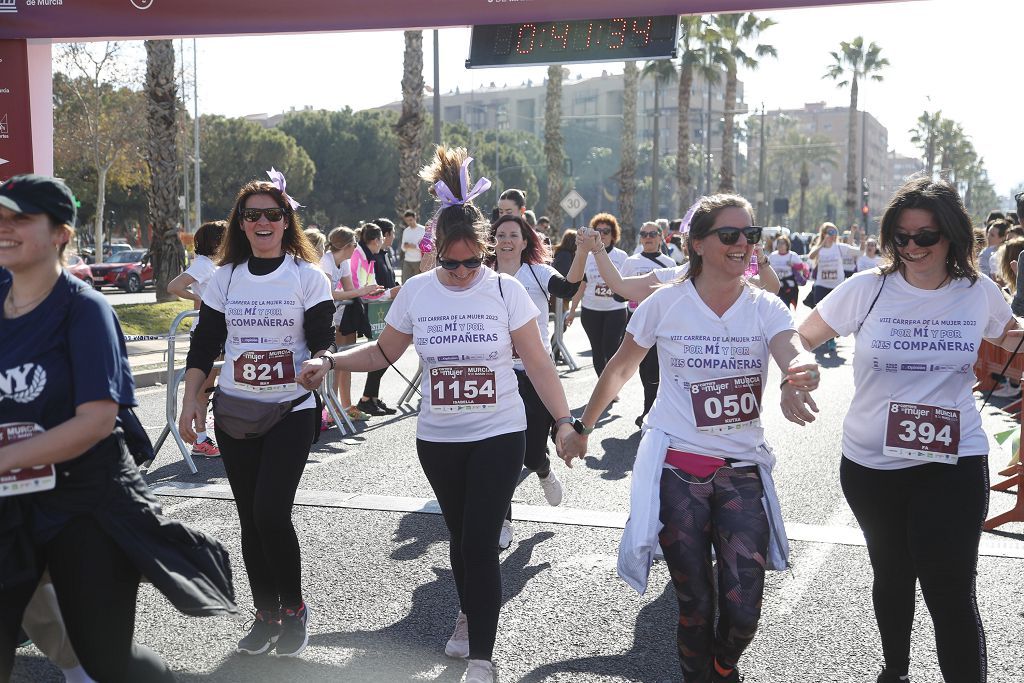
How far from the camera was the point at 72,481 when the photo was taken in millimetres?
2938

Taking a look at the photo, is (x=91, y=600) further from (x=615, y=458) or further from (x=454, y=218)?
(x=615, y=458)

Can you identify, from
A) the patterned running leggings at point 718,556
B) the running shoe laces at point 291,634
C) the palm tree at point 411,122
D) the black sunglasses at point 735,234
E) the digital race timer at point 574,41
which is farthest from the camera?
the palm tree at point 411,122

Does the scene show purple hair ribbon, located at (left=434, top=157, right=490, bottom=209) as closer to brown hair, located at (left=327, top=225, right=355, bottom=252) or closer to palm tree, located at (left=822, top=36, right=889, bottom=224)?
brown hair, located at (left=327, top=225, right=355, bottom=252)

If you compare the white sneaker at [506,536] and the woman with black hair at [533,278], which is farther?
the woman with black hair at [533,278]

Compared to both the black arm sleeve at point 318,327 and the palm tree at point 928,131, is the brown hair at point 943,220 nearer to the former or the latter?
the black arm sleeve at point 318,327

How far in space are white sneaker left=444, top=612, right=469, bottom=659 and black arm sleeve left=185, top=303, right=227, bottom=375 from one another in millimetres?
1566

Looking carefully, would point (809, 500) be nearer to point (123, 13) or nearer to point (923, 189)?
point (923, 189)

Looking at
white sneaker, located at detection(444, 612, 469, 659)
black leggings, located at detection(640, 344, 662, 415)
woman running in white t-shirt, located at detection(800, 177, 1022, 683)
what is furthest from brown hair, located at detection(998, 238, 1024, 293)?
white sneaker, located at detection(444, 612, 469, 659)

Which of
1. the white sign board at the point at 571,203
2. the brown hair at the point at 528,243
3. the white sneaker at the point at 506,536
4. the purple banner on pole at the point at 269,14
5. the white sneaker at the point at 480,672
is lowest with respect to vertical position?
the white sneaker at the point at 506,536

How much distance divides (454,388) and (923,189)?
1.91m

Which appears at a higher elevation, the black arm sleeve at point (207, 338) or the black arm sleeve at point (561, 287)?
the black arm sleeve at point (561, 287)

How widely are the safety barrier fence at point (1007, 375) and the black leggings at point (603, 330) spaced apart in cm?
348

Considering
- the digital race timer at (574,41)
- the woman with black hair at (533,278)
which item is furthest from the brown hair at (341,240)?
the woman with black hair at (533,278)

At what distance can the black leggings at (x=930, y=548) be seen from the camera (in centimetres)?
357
